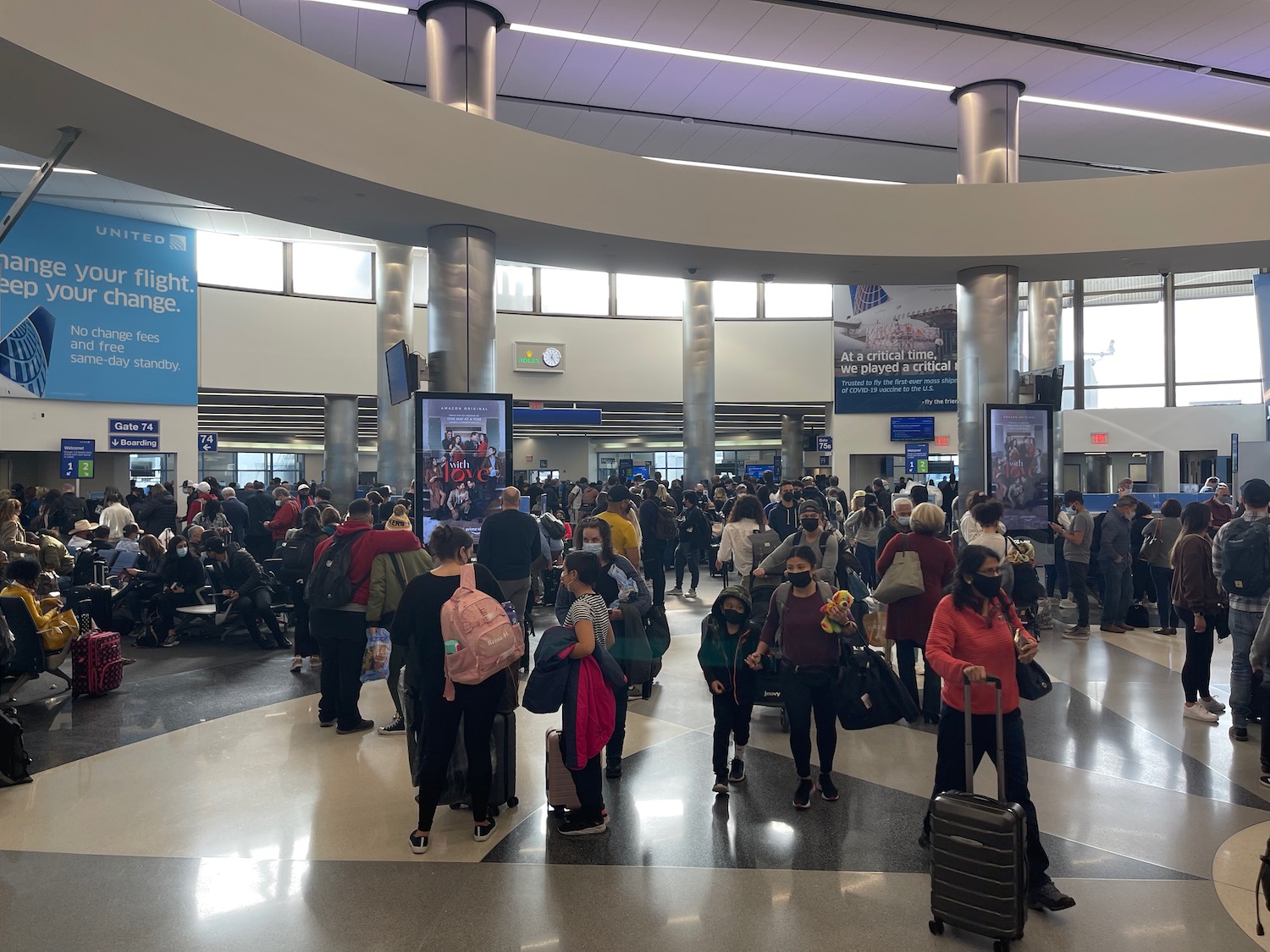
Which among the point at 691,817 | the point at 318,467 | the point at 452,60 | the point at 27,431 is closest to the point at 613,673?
the point at 691,817

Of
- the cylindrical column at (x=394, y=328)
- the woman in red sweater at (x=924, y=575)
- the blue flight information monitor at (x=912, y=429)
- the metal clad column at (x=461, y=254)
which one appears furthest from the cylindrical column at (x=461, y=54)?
the blue flight information monitor at (x=912, y=429)

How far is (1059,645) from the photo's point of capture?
29.6ft

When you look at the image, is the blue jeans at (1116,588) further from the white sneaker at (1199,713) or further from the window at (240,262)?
the window at (240,262)

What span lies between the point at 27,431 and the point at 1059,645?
17.9 metres

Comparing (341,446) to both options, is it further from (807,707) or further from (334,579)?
(807,707)

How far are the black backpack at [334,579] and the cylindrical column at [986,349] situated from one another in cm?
796

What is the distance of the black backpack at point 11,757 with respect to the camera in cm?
509

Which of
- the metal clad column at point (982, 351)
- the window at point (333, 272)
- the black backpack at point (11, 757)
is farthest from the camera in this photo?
the window at point (333, 272)

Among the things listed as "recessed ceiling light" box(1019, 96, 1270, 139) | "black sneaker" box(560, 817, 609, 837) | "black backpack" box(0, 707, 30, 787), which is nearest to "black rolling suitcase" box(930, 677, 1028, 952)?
"black sneaker" box(560, 817, 609, 837)

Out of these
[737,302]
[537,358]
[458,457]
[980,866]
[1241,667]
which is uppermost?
[737,302]

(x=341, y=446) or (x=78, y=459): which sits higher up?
(x=341, y=446)

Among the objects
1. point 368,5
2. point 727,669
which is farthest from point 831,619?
point 368,5

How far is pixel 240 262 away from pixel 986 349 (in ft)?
56.7

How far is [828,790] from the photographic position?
475cm
